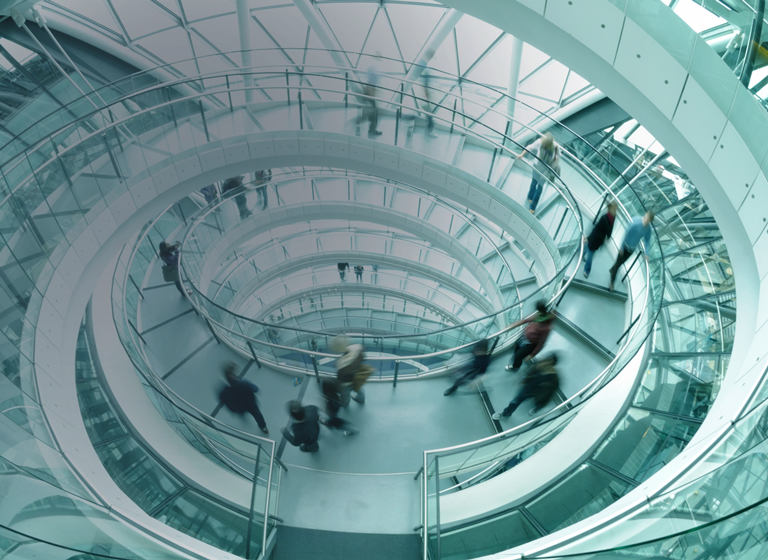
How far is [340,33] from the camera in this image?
1432 cm

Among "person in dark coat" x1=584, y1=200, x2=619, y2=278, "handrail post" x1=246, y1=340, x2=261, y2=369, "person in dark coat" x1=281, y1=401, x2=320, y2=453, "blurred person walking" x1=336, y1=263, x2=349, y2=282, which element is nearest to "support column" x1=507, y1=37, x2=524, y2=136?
"person in dark coat" x1=584, y1=200, x2=619, y2=278

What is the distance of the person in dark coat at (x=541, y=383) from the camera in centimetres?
718

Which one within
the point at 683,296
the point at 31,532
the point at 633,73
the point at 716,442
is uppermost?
the point at 633,73

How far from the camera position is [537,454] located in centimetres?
728

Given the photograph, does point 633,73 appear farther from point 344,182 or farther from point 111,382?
point 344,182

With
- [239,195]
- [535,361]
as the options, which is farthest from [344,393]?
[239,195]

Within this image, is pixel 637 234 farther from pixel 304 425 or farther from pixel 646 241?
pixel 304 425

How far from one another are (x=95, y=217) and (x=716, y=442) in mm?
9981

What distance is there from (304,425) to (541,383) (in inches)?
156

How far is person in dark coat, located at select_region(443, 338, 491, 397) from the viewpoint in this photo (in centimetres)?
850

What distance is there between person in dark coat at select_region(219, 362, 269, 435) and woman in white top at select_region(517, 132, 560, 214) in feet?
24.9

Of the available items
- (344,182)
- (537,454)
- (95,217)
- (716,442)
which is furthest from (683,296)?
(344,182)

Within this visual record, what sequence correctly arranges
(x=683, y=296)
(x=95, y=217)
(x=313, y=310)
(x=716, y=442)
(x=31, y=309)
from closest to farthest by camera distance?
(x=716, y=442)
(x=31, y=309)
(x=683, y=296)
(x=95, y=217)
(x=313, y=310)

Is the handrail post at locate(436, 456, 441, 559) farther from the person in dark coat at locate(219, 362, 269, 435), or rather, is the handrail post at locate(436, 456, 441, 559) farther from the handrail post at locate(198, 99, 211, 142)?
the handrail post at locate(198, 99, 211, 142)
